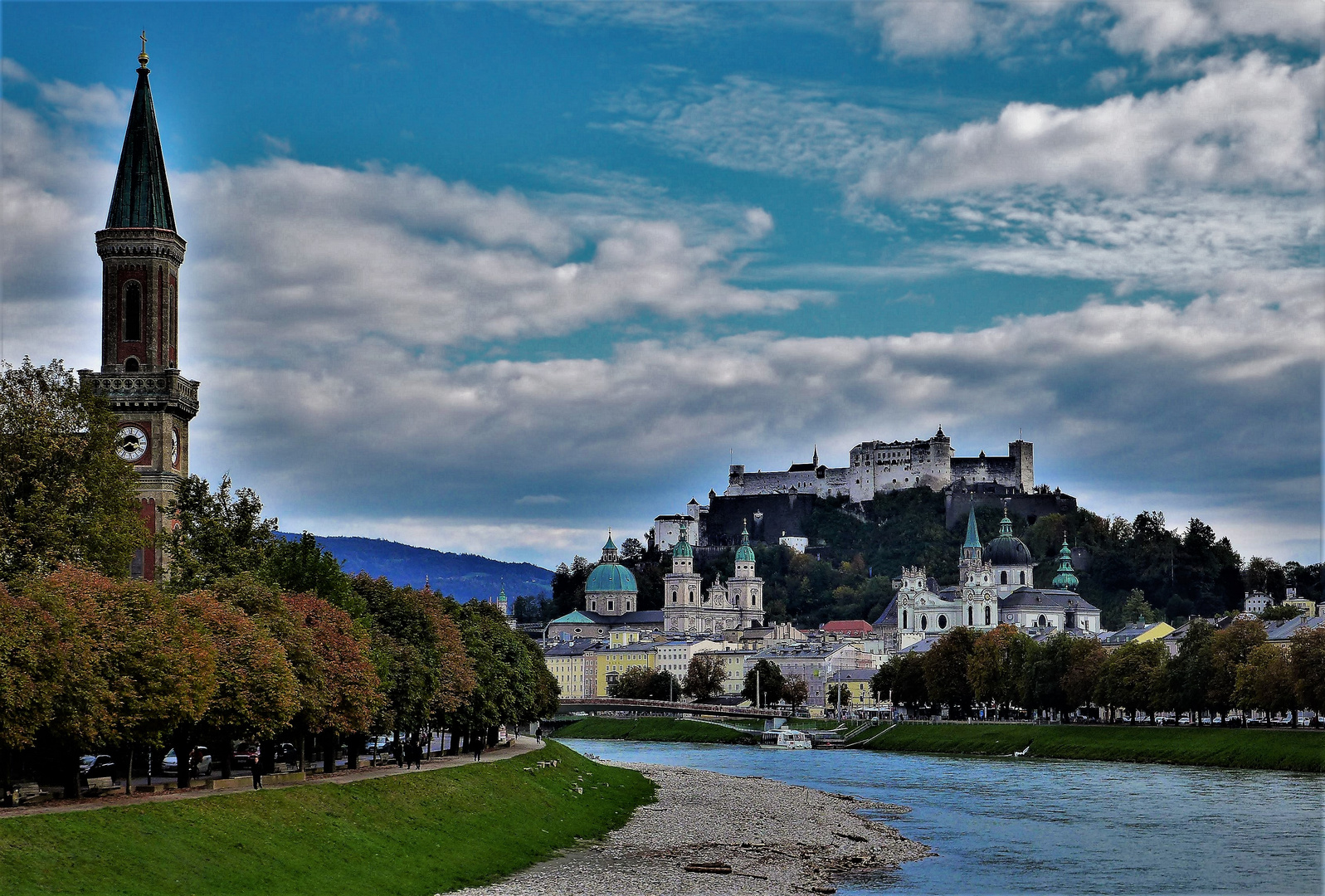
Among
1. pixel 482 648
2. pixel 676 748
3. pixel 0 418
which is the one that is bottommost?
pixel 676 748

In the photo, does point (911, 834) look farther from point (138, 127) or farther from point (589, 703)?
point (589, 703)

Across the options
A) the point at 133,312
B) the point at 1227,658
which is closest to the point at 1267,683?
the point at 1227,658

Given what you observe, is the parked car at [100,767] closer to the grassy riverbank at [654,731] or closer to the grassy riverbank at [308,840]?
the grassy riverbank at [308,840]

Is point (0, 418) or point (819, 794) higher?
point (0, 418)

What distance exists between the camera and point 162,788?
40.4 meters

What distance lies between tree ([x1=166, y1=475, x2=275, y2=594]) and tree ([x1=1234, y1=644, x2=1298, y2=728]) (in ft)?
161

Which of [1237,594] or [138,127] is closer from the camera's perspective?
[138,127]

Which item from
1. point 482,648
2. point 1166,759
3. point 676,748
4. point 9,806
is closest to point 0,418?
point 9,806

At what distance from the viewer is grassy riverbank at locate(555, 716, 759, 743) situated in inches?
5344

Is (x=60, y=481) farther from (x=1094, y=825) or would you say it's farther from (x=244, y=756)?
(x=1094, y=825)

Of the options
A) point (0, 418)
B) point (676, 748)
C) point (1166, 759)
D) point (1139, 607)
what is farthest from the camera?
point (1139, 607)

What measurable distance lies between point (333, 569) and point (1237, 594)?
164175mm

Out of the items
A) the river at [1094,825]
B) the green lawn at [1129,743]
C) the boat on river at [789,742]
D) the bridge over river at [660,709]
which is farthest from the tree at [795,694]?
the river at [1094,825]

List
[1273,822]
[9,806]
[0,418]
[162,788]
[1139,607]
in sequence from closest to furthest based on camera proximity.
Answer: [9,806] < [162,788] < [0,418] < [1273,822] < [1139,607]
